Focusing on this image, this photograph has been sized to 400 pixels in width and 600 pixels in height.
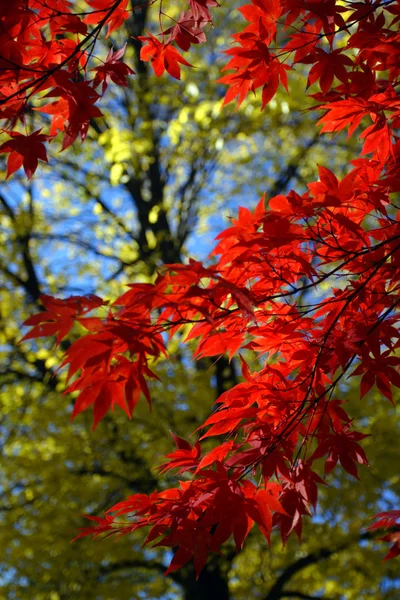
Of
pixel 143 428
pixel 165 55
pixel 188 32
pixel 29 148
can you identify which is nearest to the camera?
pixel 29 148

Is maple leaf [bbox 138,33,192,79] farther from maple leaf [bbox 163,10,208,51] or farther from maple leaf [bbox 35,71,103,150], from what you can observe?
maple leaf [bbox 35,71,103,150]

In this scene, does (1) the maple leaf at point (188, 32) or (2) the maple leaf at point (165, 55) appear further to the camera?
(2) the maple leaf at point (165, 55)

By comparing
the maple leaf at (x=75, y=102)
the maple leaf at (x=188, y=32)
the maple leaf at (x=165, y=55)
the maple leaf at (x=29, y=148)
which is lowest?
the maple leaf at (x=29, y=148)

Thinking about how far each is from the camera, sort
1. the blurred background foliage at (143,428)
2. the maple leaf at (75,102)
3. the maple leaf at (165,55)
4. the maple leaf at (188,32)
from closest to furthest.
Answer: the maple leaf at (75,102) < the maple leaf at (188,32) < the maple leaf at (165,55) < the blurred background foliage at (143,428)

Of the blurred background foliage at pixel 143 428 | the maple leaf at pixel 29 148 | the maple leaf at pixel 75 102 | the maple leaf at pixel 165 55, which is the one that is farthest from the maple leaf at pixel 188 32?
the blurred background foliage at pixel 143 428

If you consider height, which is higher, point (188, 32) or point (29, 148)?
point (188, 32)

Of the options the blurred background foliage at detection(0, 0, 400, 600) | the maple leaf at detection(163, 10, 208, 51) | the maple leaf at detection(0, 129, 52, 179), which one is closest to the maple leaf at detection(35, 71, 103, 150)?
the maple leaf at detection(0, 129, 52, 179)

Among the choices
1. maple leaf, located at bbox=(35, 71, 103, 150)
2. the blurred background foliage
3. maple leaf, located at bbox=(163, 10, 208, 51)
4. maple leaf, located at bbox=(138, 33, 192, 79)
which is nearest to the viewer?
maple leaf, located at bbox=(35, 71, 103, 150)

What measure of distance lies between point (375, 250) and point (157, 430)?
3.53 m

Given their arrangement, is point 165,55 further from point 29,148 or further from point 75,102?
point 29,148

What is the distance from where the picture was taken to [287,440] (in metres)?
1.61

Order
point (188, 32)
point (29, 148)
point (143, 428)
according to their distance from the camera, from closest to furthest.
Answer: point (29, 148) → point (188, 32) → point (143, 428)

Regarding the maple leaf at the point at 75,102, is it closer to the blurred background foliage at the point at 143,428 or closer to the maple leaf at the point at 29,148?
the maple leaf at the point at 29,148

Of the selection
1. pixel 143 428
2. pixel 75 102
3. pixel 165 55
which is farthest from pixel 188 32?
pixel 143 428
